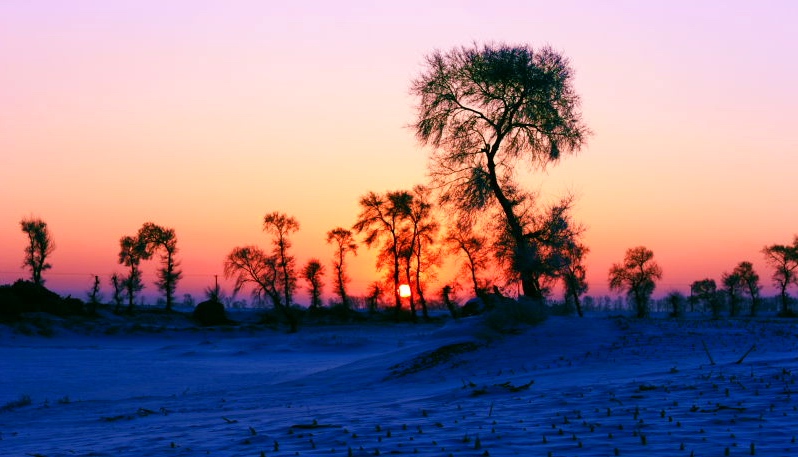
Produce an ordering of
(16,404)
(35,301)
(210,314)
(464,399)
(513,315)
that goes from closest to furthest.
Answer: (464,399) < (16,404) < (513,315) < (35,301) < (210,314)

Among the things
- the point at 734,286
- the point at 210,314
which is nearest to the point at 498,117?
the point at 210,314

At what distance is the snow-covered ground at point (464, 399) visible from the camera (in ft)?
28.3

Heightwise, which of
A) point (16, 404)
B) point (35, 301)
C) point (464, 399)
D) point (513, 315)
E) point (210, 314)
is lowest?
point (16, 404)

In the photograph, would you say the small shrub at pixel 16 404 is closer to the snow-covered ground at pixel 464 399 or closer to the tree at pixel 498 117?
the snow-covered ground at pixel 464 399

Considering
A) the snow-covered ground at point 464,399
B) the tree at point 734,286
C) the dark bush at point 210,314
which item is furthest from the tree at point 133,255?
the tree at point 734,286

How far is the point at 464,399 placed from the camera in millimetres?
12977

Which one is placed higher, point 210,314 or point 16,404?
point 210,314

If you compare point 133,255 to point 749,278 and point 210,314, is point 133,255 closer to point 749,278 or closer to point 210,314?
point 210,314

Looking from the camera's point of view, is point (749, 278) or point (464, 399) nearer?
point (464, 399)

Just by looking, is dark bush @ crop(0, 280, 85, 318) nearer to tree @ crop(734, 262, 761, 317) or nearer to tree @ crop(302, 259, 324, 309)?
tree @ crop(302, 259, 324, 309)

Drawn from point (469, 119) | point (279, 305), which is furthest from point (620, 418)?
point (279, 305)

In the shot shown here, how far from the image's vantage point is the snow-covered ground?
862cm

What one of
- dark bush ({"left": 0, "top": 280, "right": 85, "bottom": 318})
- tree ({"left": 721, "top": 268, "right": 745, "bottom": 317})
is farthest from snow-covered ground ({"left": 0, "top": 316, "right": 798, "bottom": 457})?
tree ({"left": 721, "top": 268, "right": 745, "bottom": 317})

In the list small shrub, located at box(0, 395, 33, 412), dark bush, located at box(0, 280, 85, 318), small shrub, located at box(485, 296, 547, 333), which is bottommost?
small shrub, located at box(0, 395, 33, 412)
